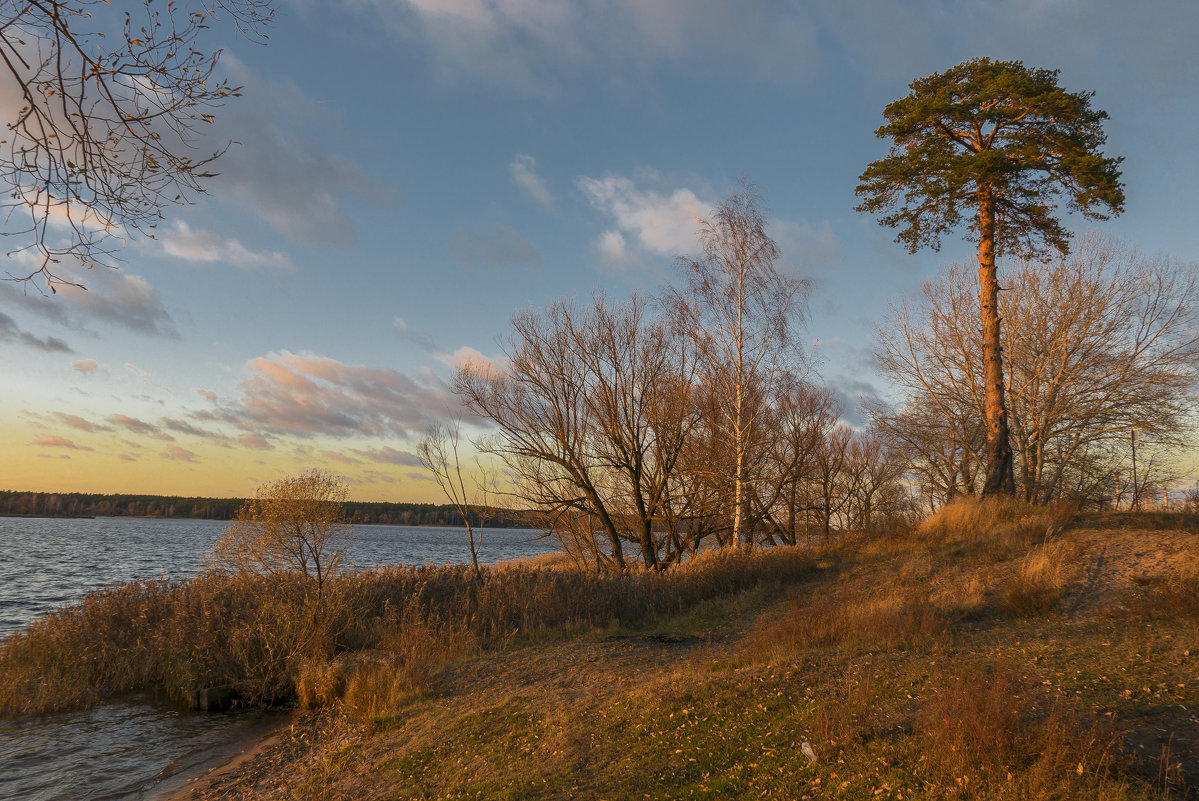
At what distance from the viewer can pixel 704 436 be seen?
65.8 feet

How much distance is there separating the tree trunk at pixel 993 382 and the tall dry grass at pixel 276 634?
373 inches

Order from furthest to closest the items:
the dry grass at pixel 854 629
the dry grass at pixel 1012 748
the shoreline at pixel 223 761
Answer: the dry grass at pixel 854 629 → the shoreline at pixel 223 761 → the dry grass at pixel 1012 748

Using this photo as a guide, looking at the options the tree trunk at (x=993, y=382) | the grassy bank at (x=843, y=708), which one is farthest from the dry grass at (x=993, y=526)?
the grassy bank at (x=843, y=708)

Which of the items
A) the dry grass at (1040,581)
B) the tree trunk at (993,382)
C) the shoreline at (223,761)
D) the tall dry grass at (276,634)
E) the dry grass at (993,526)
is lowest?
the shoreline at (223,761)

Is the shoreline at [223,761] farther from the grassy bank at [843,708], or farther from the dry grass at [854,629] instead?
the dry grass at [854,629]

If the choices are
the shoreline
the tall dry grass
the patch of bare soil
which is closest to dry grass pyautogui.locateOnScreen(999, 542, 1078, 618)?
the patch of bare soil

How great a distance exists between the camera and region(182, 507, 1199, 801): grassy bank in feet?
13.7

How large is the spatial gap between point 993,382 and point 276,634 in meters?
18.0

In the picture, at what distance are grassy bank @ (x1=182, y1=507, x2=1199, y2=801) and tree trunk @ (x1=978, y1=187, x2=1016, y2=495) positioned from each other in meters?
5.50

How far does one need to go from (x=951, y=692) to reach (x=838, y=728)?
936mm

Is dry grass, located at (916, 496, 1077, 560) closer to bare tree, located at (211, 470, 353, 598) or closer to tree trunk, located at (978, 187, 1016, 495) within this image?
tree trunk, located at (978, 187, 1016, 495)

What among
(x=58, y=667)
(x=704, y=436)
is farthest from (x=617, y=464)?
(x=58, y=667)

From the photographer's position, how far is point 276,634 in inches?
420

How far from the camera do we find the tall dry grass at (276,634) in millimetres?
10156
